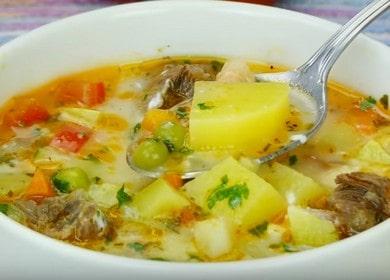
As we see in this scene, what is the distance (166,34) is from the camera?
4242 mm

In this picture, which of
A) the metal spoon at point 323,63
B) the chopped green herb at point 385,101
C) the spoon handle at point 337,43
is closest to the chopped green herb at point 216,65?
the metal spoon at point 323,63

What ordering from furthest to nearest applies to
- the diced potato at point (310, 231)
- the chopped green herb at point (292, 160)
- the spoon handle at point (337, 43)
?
the spoon handle at point (337, 43)
the chopped green herb at point (292, 160)
the diced potato at point (310, 231)

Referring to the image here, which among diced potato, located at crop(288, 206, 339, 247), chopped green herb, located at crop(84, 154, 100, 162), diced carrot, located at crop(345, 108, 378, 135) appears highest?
diced potato, located at crop(288, 206, 339, 247)

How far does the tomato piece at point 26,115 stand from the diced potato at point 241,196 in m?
0.91

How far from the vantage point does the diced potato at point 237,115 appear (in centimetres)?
A: 327

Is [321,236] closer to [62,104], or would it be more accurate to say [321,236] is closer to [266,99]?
[266,99]

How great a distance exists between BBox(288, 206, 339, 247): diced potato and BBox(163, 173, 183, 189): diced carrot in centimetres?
46

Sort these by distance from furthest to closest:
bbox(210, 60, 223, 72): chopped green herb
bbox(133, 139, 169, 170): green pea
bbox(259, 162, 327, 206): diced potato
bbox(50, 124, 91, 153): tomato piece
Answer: bbox(210, 60, 223, 72): chopped green herb → bbox(50, 124, 91, 153): tomato piece → bbox(133, 139, 169, 170): green pea → bbox(259, 162, 327, 206): diced potato

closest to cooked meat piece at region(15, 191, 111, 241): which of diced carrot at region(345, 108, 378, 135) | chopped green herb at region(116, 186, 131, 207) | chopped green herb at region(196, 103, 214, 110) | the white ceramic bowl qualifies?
chopped green herb at region(116, 186, 131, 207)

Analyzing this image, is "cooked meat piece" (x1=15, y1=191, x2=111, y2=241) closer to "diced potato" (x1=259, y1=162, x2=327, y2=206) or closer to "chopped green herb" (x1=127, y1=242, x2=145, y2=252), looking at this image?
"chopped green herb" (x1=127, y1=242, x2=145, y2=252)

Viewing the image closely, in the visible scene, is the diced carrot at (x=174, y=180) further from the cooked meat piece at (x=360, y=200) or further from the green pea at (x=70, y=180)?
the cooked meat piece at (x=360, y=200)

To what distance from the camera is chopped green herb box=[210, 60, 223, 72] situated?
13.5ft

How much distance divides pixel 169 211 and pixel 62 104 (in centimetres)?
103


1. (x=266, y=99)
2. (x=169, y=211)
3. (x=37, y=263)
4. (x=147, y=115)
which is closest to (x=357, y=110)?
(x=266, y=99)
